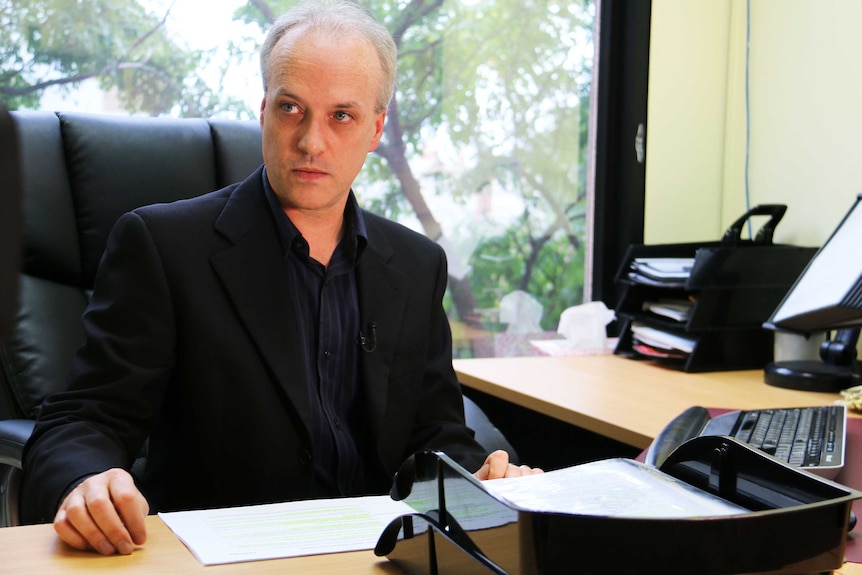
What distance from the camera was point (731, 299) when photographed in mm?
2213

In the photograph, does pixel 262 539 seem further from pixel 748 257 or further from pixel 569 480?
pixel 748 257

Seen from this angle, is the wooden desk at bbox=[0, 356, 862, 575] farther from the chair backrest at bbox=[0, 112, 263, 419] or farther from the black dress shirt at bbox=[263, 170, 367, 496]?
the chair backrest at bbox=[0, 112, 263, 419]

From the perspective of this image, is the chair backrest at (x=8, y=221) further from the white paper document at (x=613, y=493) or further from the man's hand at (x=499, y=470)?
the man's hand at (x=499, y=470)

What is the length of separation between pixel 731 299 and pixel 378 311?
1.04 m

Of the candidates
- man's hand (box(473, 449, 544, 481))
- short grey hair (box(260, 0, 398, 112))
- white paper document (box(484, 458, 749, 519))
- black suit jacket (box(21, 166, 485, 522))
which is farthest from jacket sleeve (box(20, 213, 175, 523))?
white paper document (box(484, 458, 749, 519))

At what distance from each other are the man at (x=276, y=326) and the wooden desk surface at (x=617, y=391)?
12.9 inches

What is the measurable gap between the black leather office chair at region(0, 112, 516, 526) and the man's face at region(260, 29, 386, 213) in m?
0.35

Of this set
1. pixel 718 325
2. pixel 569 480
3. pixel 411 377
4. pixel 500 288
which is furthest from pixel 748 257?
pixel 569 480

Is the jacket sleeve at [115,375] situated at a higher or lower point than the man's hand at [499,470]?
higher

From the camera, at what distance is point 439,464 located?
822 mm

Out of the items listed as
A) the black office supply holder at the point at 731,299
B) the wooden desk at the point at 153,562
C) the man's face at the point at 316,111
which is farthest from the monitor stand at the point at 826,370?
the wooden desk at the point at 153,562

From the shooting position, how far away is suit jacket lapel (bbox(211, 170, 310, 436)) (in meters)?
1.38

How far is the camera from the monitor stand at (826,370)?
6.47 feet

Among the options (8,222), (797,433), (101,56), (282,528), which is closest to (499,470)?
(282,528)
